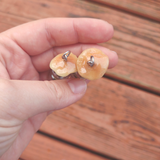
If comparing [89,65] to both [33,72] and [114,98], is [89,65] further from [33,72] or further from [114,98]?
[114,98]

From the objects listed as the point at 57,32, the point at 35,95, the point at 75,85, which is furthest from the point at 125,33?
the point at 35,95

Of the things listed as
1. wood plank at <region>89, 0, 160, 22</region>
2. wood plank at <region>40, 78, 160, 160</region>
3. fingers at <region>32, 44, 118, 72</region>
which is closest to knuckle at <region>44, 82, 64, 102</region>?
fingers at <region>32, 44, 118, 72</region>

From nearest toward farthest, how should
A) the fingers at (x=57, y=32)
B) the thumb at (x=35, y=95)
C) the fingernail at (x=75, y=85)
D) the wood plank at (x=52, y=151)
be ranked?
1. the thumb at (x=35, y=95)
2. the fingernail at (x=75, y=85)
3. the fingers at (x=57, y=32)
4. the wood plank at (x=52, y=151)

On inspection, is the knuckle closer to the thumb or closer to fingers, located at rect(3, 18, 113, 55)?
the thumb

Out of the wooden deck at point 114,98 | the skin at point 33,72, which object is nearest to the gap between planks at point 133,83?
the wooden deck at point 114,98

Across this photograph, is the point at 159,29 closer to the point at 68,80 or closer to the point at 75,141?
the point at 68,80

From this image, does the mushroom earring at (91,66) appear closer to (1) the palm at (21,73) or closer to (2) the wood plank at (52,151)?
(1) the palm at (21,73)
